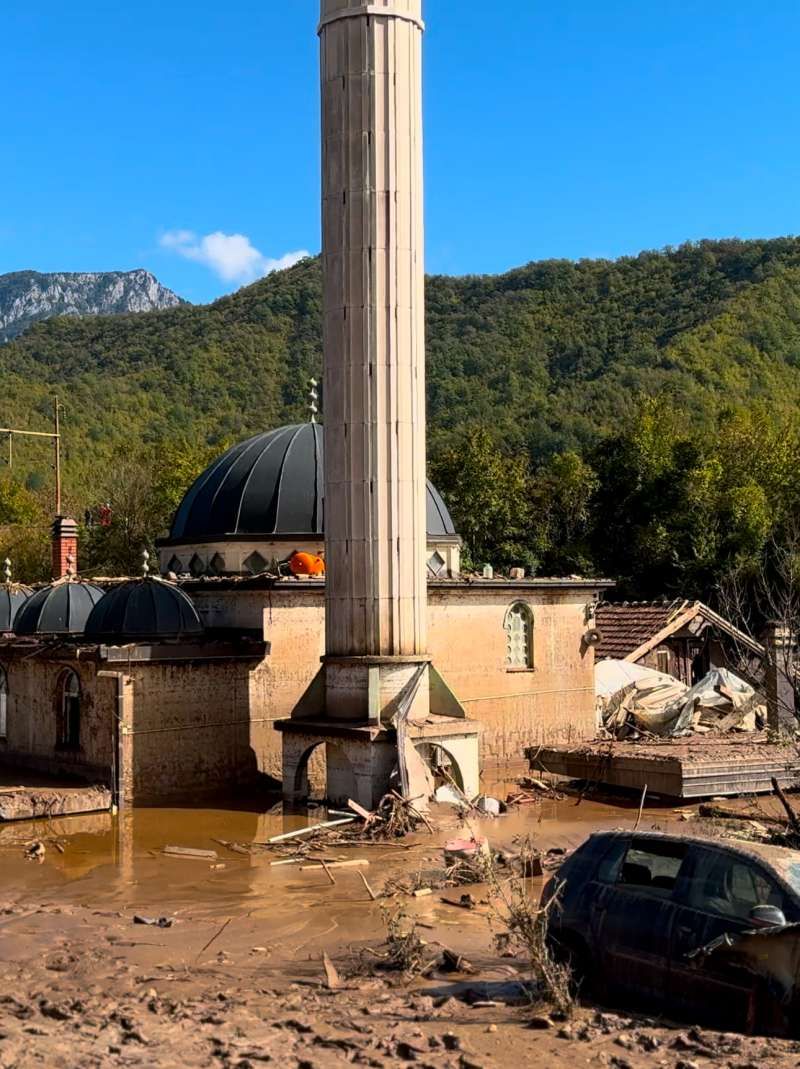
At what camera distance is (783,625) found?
22.7m

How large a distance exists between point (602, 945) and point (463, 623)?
49.9 ft

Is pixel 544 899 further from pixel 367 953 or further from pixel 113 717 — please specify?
pixel 113 717

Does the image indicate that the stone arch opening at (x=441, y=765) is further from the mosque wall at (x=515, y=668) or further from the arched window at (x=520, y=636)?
the arched window at (x=520, y=636)

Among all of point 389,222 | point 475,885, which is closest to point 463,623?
point 389,222

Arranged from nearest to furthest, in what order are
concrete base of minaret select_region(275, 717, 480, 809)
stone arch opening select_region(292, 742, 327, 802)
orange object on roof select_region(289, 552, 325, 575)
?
1. concrete base of minaret select_region(275, 717, 480, 809)
2. stone arch opening select_region(292, 742, 327, 802)
3. orange object on roof select_region(289, 552, 325, 575)

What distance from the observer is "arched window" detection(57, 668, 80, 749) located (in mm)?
21750

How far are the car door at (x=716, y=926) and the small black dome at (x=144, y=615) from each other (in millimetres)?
14583

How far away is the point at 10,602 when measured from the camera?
31.0 m

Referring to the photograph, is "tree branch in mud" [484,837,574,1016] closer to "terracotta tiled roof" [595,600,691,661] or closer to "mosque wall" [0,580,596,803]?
"mosque wall" [0,580,596,803]

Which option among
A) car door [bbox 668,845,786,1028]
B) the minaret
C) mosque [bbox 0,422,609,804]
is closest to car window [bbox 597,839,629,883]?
car door [bbox 668,845,786,1028]

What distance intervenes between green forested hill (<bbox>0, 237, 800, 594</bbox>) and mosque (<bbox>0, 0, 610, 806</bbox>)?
120 feet

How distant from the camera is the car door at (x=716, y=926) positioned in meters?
8.10

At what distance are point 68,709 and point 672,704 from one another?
12284mm

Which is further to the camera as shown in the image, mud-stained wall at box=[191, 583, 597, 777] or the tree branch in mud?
mud-stained wall at box=[191, 583, 597, 777]
